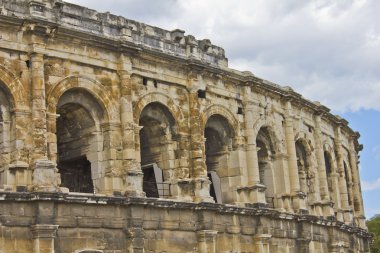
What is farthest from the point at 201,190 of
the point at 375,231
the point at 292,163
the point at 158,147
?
the point at 375,231

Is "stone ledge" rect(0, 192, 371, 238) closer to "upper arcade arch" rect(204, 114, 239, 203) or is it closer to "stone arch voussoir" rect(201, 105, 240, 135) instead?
"upper arcade arch" rect(204, 114, 239, 203)

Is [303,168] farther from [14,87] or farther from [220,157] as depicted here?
[14,87]

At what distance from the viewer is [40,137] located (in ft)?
56.2

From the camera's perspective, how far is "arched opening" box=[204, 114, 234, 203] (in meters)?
22.6

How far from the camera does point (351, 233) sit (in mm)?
29141

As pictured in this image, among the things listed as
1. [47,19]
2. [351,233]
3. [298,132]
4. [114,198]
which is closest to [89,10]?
[47,19]

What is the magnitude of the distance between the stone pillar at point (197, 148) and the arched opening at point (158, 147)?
56 centimetres

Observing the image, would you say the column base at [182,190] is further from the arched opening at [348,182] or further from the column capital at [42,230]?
the arched opening at [348,182]

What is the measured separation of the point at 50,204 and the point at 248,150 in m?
7.89

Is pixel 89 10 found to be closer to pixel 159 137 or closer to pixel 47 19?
pixel 47 19

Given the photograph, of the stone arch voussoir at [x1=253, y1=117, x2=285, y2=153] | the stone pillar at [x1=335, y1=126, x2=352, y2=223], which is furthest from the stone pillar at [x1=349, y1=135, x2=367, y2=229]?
the stone arch voussoir at [x1=253, y1=117, x2=285, y2=153]

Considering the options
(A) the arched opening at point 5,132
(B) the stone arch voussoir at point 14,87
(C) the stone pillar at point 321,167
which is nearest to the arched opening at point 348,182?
(C) the stone pillar at point 321,167

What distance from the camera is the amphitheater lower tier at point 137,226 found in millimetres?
16484

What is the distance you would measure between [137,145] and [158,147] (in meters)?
1.79
